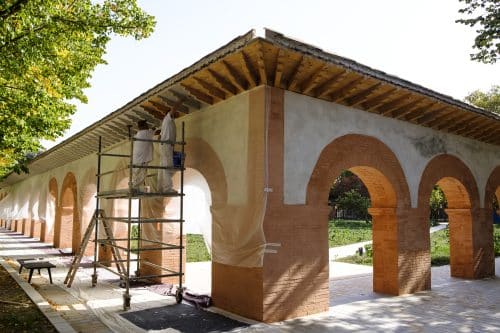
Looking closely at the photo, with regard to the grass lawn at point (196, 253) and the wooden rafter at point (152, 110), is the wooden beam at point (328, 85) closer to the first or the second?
the wooden rafter at point (152, 110)

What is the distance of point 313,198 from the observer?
6.66 meters

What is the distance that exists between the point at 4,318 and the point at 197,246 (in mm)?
10463

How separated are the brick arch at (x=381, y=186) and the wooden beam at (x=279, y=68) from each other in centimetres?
151

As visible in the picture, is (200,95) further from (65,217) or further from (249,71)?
(65,217)

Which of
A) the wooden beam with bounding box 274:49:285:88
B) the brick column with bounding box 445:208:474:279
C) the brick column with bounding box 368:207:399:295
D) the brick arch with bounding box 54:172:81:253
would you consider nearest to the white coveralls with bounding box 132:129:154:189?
the wooden beam with bounding box 274:49:285:88

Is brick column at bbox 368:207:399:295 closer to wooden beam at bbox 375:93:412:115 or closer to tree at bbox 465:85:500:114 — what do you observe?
wooden beam at bbox 375:93:412:115

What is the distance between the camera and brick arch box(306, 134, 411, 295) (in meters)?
7.20

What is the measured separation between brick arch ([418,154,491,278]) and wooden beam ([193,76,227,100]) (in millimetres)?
5766

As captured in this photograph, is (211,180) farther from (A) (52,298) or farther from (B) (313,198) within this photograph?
(A) (52,298)

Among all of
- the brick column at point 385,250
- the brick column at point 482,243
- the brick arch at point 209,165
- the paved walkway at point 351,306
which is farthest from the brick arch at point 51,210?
the brick column at point 482,243

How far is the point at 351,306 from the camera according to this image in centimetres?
709

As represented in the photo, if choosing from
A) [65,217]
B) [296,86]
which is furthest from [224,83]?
[65,217]

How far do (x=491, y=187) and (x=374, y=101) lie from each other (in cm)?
559

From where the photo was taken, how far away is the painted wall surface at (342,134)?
21.3 ft
